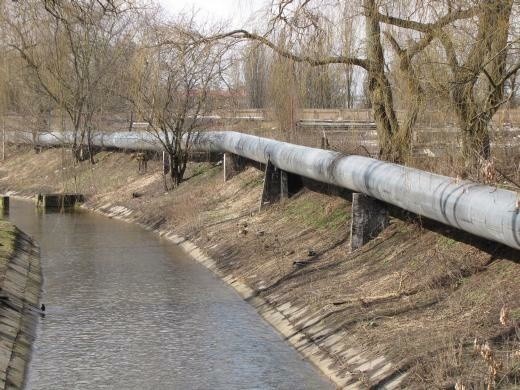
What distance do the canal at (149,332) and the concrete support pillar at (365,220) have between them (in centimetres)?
229

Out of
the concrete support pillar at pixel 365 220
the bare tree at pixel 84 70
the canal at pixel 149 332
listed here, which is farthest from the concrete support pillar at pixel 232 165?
the concrete support pillar at pixel 365 220

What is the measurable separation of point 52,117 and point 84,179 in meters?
6.18

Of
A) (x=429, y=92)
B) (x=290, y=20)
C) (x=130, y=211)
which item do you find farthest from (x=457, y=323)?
(x=130, y=211)

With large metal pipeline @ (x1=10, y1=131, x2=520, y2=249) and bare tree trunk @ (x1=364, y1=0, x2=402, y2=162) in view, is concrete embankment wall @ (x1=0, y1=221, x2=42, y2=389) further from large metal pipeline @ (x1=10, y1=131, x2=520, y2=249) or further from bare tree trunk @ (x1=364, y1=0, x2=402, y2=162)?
bare tree trunk @ (x1=364, y1=0, x2=402, y2=162)

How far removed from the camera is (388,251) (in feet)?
52.0

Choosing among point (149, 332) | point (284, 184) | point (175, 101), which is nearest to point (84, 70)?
point (175, 101)

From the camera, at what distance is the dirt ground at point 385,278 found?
1012 centimetres

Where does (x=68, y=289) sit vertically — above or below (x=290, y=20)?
below

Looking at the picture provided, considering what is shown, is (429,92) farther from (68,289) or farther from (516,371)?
(68,289)

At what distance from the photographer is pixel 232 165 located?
30.8 meters

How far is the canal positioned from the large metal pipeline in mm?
2787

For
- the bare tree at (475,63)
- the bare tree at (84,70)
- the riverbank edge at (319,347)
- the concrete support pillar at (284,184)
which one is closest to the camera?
the riverbank edge at (319,347)

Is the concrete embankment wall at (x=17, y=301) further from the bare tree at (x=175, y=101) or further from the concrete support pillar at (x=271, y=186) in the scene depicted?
the bare tree at (x=175, y=101)

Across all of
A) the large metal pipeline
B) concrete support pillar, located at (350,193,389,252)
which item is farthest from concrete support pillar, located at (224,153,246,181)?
concrete support pillar, located at (350,193,389,252)
